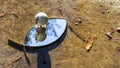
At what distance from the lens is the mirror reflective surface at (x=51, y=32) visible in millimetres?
4109

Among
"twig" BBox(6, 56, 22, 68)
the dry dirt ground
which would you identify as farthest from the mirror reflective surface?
"twig" BBox(6, 56, 22, 68)

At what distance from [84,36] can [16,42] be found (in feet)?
3.85

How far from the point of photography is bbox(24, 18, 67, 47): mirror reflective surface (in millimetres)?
4109

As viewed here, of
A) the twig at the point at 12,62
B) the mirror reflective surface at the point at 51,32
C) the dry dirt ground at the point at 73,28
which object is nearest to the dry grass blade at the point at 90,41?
the dry dirt ground at the point at 73,28

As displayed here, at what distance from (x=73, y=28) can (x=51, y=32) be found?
0.40 m

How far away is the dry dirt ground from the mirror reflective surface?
10 cm

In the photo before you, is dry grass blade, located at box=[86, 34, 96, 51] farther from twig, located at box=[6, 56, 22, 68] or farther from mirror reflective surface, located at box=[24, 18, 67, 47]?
twig, located at box=[6, 56, 22, 68]

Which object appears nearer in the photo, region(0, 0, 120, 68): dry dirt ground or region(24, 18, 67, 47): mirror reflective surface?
region(0, 0, 120, 68): dry dirt ground

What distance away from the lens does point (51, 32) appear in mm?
4242

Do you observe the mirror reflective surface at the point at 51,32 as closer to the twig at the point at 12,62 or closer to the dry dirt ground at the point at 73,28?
the dry dirt ground at the point at 73,28

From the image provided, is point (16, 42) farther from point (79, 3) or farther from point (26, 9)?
point (79, 3)

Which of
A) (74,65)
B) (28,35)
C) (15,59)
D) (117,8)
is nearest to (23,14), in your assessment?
(28,35)

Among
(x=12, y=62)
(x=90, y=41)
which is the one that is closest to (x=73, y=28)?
(x=90, y=41)

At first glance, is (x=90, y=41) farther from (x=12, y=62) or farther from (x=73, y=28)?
(x=12, y=62)
